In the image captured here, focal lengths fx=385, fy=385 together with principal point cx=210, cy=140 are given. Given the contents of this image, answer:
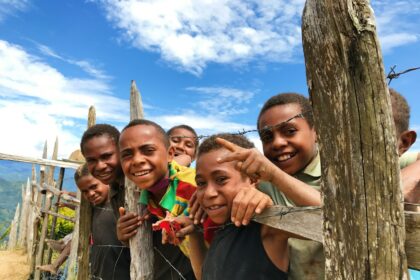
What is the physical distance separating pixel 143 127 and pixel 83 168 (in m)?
1.95

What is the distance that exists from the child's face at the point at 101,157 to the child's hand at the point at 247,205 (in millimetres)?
1849

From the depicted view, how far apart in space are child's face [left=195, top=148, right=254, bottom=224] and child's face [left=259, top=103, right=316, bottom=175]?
1.11 ft

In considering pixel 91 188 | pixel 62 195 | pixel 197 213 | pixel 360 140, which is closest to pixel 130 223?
pixel 197 213

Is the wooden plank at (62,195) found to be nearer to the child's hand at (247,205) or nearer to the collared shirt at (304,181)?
the collared shirt at (304,181)

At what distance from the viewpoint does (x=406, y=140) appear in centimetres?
267

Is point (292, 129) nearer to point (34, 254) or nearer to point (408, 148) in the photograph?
point (408, 148)

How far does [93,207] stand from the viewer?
4.35 meters

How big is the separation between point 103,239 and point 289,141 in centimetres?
257

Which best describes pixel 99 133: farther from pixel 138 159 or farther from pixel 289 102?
pixel 289 102

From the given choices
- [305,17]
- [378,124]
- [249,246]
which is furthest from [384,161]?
[249,246]

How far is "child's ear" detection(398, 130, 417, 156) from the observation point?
8.71 feet

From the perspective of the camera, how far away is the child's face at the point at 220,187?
2.05m

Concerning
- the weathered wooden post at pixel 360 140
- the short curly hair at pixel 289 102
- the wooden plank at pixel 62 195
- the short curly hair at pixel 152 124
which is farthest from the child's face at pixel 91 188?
the wooden plank at pixel 62 195

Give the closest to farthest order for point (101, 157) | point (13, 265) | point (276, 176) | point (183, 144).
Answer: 1. point (276, 176)
2. point (101, 157)
3. point (183, 144)
4. point (13, 265)
